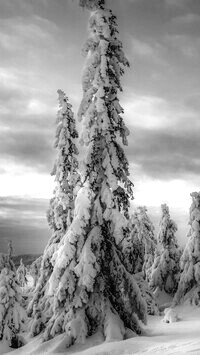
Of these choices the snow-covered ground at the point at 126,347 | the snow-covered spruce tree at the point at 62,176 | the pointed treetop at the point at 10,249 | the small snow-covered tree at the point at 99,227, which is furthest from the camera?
the pointed treetop at the point at 10,249

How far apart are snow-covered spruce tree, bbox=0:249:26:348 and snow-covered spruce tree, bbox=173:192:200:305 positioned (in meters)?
17.5

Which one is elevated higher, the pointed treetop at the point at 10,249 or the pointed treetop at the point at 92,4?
the pointed treetop at the point at 92,4

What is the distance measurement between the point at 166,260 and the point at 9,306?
881 inches

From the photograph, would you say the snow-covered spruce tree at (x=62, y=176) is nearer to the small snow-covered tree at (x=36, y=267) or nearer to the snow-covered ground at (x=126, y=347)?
the snow-covered ground at (x=126, y=347)

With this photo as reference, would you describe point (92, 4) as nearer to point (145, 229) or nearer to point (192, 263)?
point (192, 263)

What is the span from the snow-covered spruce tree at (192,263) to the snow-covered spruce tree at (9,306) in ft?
57.4

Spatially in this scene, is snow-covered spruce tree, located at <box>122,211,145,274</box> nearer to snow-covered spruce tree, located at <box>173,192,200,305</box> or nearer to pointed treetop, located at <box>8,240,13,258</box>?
snow-covered spruce tree, located at <box>173,192,200,305</box>

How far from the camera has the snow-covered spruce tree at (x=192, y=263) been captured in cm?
3506

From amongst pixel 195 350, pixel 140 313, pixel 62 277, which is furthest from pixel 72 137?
pixel 195 350

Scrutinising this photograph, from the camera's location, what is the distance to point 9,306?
24.3 meters

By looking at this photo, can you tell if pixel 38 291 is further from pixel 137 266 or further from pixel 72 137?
pixel 137 266

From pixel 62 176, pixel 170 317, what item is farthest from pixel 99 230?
pixel 170 317

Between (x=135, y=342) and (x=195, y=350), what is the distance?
365 centimetres

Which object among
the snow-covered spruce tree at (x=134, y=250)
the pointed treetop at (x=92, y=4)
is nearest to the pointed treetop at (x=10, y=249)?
the snow-covered spruce tree at (x=134, y=250)
